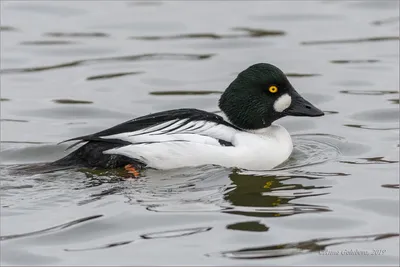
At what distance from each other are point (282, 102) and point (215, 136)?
862mm

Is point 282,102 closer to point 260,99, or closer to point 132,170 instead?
point 260,99

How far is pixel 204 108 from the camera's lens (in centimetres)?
1363

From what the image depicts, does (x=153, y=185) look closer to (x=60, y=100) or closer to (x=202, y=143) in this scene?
(x=202, y=143)

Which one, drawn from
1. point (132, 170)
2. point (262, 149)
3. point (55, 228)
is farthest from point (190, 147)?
point (55, 228)

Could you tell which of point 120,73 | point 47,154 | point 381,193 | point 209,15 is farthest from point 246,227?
point 209,15

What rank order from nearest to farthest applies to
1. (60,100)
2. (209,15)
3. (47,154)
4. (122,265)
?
(122,265), (47,154), (60,100), (209,15)

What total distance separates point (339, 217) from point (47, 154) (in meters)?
3.69

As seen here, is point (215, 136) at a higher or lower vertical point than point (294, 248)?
higher

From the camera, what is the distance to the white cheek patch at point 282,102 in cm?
1099

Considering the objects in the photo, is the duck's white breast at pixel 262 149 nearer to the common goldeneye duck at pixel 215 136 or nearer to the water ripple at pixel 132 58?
the common goldeneye duck at pixel 215 136

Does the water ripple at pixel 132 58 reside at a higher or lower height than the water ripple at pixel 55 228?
higher

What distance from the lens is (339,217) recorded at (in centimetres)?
927

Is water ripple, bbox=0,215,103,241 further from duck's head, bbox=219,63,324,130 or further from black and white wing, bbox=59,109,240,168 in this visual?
duck's head, bbox=219,63,324,130

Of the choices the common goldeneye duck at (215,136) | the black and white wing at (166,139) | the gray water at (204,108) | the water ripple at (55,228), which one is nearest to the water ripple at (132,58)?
the gray water at (204,108)
